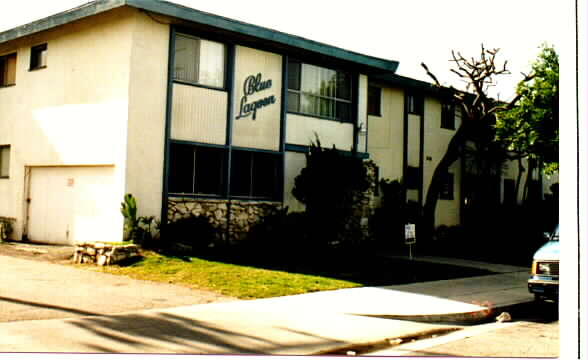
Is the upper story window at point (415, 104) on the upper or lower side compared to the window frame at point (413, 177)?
upper

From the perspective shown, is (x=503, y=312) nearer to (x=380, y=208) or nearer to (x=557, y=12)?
(x=557, y=12)

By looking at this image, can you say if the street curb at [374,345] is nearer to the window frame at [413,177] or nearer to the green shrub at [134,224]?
the green shrub at [134,224]

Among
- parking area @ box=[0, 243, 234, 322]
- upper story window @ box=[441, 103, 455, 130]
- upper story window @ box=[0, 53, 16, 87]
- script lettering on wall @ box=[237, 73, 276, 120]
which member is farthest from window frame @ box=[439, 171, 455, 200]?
parking area @ box=[0, 243, 234, 322]

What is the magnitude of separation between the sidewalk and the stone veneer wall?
5.71 metres

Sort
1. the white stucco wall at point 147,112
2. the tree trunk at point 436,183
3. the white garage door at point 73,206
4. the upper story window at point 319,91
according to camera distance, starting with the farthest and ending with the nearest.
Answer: the tree trunk at point 436,183, the upper story window at point 319,91, the white garage door at point 73,206, the white stucco wall at point 147,112

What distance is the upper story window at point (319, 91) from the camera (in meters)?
19.7

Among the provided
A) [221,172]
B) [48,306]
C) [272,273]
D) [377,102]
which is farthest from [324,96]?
[48,306]

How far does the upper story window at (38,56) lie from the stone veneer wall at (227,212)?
575 centimetres

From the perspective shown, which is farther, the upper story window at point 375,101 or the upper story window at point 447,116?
the upper story window at point 447,116

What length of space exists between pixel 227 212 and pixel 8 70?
808cm

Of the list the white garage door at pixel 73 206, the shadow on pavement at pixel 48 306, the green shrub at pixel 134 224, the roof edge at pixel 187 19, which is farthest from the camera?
the white garage door at pixel 73 206

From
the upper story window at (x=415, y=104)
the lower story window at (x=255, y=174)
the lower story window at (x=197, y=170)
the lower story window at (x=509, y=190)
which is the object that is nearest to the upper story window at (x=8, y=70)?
the lower story window at (x=197, y=170)

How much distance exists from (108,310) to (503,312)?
6279mm

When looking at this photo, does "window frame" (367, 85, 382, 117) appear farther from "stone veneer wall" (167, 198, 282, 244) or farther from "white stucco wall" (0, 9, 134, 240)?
"white stucco wall" (0, 9, 134, 240)
